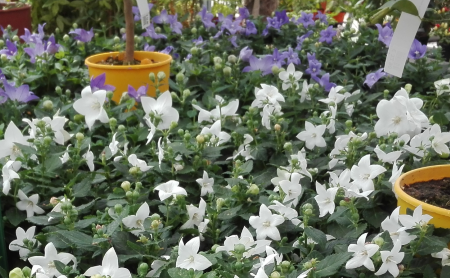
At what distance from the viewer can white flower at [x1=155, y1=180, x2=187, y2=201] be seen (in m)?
1.00

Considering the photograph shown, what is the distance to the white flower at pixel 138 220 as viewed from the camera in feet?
3.11

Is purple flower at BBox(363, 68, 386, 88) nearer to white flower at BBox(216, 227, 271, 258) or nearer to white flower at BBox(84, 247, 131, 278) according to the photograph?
white flower at BBox(216, 227, 271, 258)

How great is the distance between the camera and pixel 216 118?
4.75ft

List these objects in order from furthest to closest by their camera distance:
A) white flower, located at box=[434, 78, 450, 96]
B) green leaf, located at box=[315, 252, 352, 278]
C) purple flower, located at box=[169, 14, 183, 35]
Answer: purple flower, located at box=[169, 14, 183, 35]
white flower, located at box=[434, 78, 450, 96]
green leaf, located at box=[315, 252, 352, 278]

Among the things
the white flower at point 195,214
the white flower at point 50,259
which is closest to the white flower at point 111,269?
the white flower at point 50,259

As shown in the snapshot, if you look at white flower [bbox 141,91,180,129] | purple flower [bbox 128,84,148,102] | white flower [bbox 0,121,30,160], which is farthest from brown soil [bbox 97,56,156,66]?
white flower [bbox 0,121,30,160]

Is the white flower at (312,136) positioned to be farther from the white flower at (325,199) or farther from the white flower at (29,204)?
the white flower at (29,204)

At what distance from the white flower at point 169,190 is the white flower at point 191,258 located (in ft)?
0.61

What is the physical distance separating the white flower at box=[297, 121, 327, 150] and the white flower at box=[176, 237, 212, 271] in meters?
0.53

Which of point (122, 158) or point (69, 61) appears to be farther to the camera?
point (69, 61)

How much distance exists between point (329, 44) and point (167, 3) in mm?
1368

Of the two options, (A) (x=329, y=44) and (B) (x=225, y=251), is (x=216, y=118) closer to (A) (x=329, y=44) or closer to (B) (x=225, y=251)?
(B) (x=225, y=251)

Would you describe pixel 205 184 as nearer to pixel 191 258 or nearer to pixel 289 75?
pixel 191 258

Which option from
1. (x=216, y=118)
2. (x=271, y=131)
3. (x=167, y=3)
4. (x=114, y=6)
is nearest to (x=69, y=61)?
(x=216, y=118)
